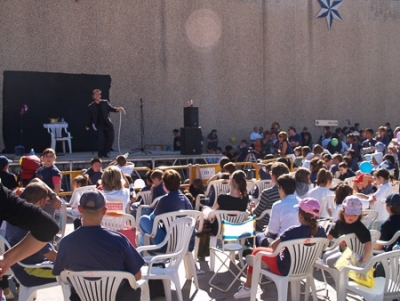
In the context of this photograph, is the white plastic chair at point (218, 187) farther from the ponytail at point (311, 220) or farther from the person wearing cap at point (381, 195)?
the ponytail at point (311, 220)

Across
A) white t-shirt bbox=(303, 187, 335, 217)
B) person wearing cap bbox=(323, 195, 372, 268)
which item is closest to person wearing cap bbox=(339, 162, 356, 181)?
white t-shirt bbox=(303, 187, 335, 217)

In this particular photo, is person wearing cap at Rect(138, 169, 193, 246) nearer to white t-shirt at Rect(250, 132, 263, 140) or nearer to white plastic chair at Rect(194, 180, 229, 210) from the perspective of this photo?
white plastic chair at Rect(194, 180, 229, 210)

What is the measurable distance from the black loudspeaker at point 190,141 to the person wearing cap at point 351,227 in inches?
374

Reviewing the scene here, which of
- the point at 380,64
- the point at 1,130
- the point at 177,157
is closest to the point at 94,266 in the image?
the point at 177,157

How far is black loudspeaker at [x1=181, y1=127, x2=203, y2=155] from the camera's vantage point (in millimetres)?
14055

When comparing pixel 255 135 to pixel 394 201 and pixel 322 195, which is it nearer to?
pixel 322 195

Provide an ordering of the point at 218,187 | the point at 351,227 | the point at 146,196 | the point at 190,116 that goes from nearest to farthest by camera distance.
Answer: the point at 351,227
the point at 146,196
the point at 218,187
the point at 190,116

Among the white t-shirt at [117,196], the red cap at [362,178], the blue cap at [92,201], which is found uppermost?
the blue cap at [92,201]

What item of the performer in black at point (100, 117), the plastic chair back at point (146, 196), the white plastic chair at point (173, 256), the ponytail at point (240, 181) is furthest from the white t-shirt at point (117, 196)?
the performer in black at point (100, 117)

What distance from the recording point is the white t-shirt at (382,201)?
6.19m

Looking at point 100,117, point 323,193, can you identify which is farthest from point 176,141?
point 323,193

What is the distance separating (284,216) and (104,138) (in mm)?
8694

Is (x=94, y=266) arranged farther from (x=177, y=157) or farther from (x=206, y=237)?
(x=177, y=157)

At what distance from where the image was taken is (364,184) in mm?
7375
